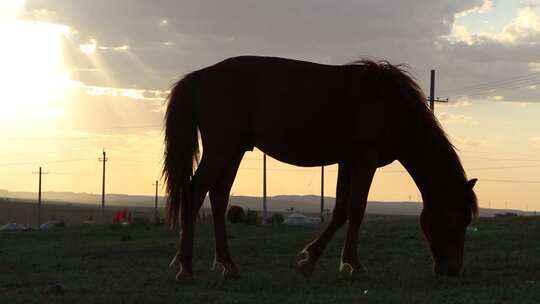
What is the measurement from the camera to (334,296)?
728cm

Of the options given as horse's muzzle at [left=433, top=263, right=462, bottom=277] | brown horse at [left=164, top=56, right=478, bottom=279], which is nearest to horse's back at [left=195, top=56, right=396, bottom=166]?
brown horse at [left=164, top=56, right=478, bottom=279]

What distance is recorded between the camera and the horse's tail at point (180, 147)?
356 inches

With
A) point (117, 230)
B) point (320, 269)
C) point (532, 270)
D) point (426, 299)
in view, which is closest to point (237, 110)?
point (320, 269)

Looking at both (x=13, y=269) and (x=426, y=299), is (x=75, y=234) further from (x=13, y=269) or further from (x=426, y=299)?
(x=426, y=299)

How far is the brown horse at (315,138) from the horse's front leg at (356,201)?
0.04 feet

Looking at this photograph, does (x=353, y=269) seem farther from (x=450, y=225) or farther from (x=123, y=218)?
(x=123, y=218)

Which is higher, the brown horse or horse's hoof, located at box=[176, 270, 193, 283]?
the brown horse

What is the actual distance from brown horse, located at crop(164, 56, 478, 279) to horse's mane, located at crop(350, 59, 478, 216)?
0.01 m

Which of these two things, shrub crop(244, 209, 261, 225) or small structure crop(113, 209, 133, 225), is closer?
→ shrub crop(244, 209, 261, 225)

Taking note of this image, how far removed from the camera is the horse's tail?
9.04 metres

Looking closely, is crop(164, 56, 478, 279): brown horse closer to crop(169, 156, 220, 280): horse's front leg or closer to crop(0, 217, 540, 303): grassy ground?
crop(169, 156, 220, 280): horse's front leg

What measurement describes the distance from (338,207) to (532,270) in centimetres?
276

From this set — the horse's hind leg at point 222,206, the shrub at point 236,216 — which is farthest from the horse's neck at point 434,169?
the shrub at point 236,216

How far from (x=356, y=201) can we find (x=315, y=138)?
0.95m
